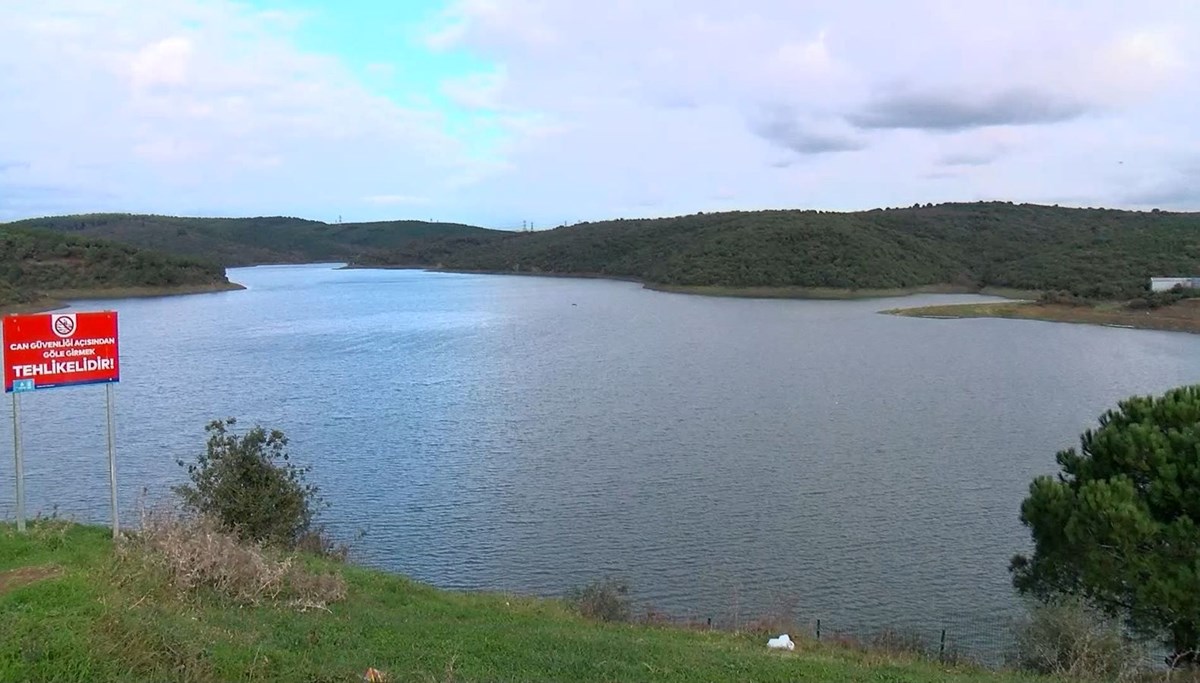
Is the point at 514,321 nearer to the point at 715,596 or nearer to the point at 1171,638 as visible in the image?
the point at 715,596

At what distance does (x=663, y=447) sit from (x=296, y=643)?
18846 mm

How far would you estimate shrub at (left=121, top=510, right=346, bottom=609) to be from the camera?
Answer: 313 inches

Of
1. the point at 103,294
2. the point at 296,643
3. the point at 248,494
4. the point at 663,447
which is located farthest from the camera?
the point at 103,294

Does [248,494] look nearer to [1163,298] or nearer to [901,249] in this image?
[1163,298]

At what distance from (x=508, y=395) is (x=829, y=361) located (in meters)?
17.4

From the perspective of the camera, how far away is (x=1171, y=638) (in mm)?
10750

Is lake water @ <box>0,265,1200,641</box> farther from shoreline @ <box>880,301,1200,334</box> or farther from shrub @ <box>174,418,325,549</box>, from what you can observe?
shoreline @ <box>880,301,1200,334</box>

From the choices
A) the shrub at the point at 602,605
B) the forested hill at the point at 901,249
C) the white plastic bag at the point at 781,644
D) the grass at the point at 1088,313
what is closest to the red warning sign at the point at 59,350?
the shrub at the point at 602,605

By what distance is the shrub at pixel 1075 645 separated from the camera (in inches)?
368

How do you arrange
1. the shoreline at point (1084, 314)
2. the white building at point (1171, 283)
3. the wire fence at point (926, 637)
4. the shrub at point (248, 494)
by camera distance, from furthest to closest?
the white building at point (1171, 283)
the shoreline at point (1084, 314)
the shrub at point (248, 494)
the wire fence at point (926, 637)

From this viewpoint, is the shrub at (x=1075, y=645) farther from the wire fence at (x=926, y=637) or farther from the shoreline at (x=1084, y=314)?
the shoreline at (x=1084, y=314)

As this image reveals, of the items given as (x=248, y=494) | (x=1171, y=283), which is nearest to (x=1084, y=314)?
(x=1171, y=283)

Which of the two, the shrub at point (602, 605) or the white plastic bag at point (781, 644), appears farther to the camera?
the shrub at point (602, 605)

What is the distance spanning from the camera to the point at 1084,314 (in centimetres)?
6906
